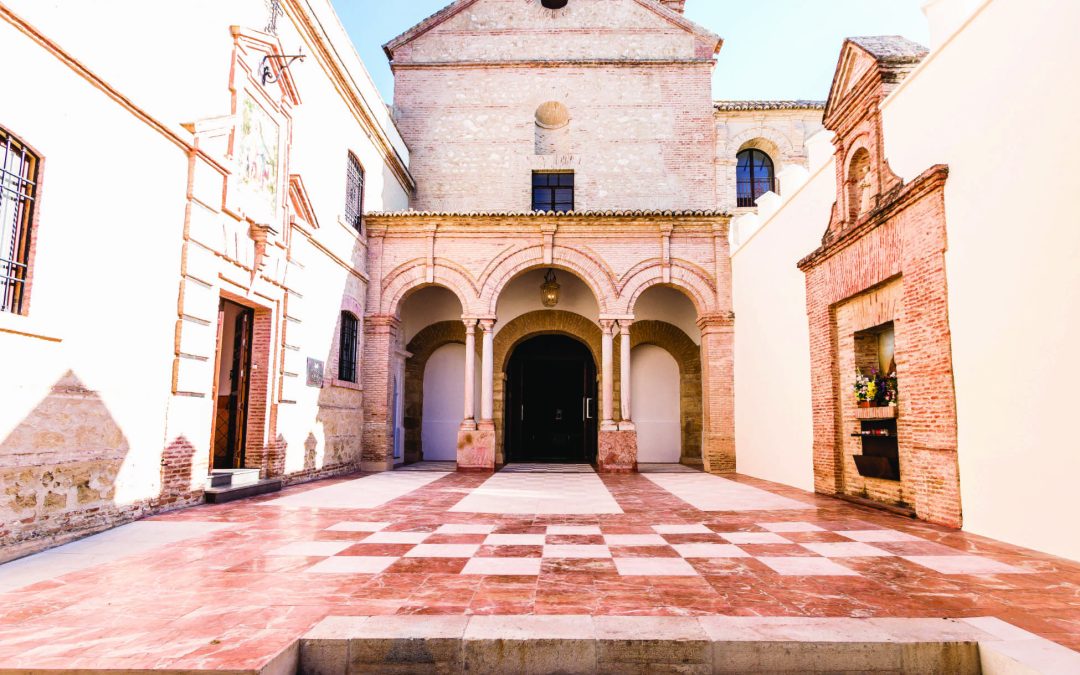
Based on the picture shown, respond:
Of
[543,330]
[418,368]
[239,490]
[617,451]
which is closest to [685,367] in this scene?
[617,451]

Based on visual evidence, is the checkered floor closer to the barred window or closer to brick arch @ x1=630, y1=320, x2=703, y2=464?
the barred window

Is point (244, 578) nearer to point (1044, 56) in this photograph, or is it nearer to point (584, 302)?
point (1044, 56)

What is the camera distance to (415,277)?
523 inches

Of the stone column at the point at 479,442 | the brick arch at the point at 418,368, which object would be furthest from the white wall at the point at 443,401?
the stone column at the point at 479,442

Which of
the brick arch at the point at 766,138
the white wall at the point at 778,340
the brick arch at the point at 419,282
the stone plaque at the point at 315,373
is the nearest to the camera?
the white wall at the point at 778,340

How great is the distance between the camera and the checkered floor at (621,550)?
431cm

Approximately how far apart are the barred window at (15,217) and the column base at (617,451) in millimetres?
9694

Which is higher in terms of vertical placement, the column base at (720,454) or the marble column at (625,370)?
the marble column at (625,370)

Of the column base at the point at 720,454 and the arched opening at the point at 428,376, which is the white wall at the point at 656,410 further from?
the arched opening at the point at 428,376

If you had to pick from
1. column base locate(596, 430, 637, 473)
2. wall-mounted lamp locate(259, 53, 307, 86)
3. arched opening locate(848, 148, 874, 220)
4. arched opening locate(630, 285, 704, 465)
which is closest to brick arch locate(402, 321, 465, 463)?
arched opening locate(630, 285, 704, 465)

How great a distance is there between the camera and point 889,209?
702 cm

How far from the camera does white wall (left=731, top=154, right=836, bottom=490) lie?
9414 millimetres

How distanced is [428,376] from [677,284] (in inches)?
249

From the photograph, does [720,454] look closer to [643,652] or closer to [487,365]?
[487,365]
